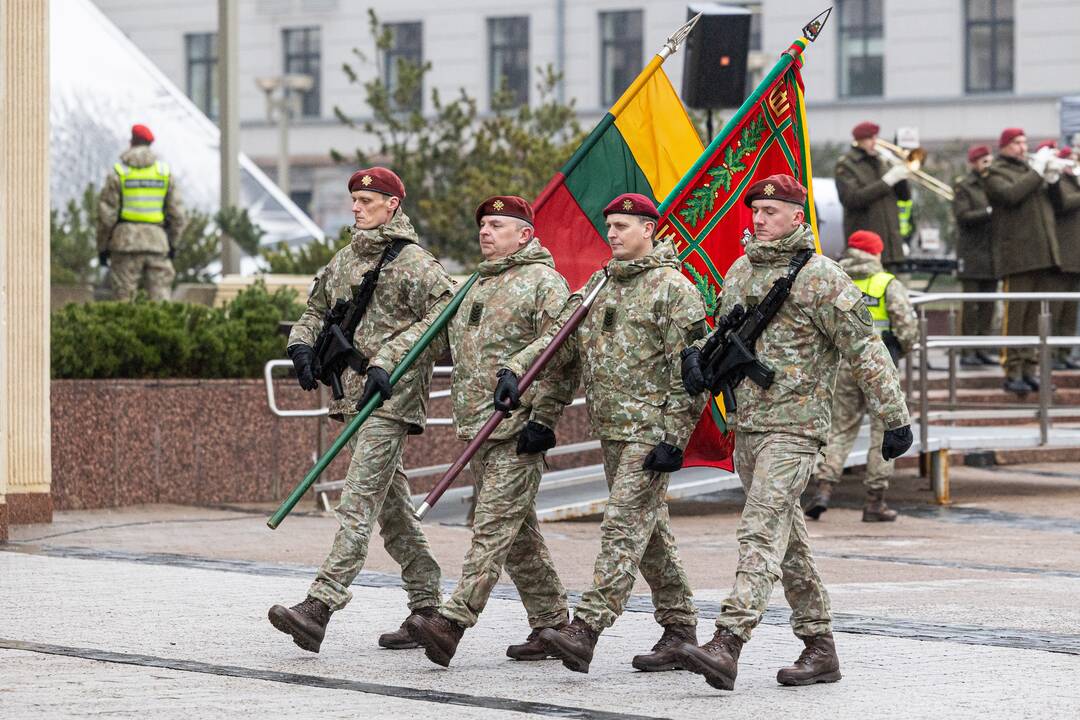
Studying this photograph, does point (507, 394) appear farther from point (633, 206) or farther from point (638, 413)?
point (633, 206)

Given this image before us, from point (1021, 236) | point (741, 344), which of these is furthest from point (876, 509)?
point (741, 344)

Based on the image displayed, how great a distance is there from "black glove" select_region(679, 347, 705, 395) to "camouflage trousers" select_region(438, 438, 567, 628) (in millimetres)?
761

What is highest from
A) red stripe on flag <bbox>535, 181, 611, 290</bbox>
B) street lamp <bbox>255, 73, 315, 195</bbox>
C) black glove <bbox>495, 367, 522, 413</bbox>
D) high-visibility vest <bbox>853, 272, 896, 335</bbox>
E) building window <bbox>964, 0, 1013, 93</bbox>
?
building window <bbox>964, 0, 1013, 93</bbox>

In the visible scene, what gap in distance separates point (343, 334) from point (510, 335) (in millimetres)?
805

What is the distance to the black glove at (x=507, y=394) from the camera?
776cm

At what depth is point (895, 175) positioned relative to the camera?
57.3 feet

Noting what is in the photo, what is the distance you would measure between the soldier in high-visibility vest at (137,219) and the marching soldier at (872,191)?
5.72 metres

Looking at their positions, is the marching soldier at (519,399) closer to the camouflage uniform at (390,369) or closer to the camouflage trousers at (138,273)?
the camouflage uniform at (390,369)

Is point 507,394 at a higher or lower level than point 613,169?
lower

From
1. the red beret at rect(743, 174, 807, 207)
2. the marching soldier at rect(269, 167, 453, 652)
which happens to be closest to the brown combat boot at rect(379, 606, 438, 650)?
the marching soldier at rect(269, 167, 453, 652)

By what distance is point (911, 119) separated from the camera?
151 feet

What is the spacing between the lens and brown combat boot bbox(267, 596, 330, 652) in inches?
309

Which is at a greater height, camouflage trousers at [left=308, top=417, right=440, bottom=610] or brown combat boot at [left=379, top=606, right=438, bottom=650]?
camouflage trousers at [left=308, top=417, right=440, bottom=610]

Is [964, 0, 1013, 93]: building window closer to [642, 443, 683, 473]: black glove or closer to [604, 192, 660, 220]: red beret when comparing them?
[604, 192, 660, 220]: red beret
